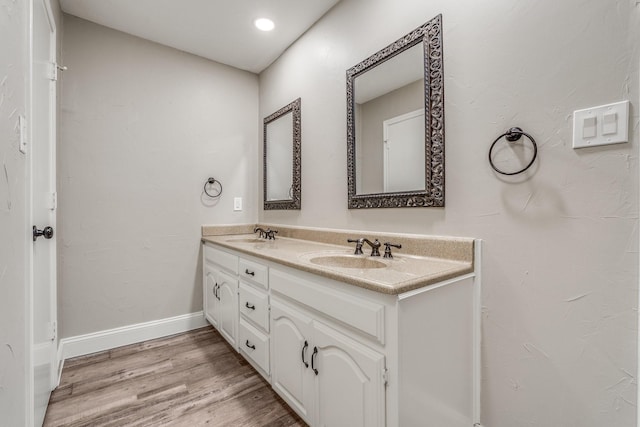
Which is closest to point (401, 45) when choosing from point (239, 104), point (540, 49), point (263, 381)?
point (540, 49)

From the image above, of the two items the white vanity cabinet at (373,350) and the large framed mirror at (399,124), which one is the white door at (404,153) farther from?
the white vanity cabinet at (373,350)

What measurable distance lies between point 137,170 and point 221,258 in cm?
95

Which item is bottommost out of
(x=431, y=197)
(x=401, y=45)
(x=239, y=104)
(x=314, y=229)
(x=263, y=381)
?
(x=263, y=381)

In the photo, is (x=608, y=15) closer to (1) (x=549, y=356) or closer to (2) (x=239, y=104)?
(1) (x=549, y=356)

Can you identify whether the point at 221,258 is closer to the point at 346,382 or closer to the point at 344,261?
the point at 344,261

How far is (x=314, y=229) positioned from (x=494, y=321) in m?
1.19

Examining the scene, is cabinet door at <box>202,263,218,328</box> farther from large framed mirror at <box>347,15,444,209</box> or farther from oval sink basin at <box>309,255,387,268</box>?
large framed mirror at <box>347,15,444,209</box>

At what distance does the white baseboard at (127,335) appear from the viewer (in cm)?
199

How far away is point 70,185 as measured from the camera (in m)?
1.97

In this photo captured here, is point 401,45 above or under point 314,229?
above

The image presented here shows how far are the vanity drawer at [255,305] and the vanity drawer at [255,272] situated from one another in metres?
0.05

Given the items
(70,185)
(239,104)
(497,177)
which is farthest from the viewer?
(239,104)

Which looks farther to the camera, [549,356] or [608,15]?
[549,356]

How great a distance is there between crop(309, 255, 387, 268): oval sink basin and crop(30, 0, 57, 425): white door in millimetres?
1177
